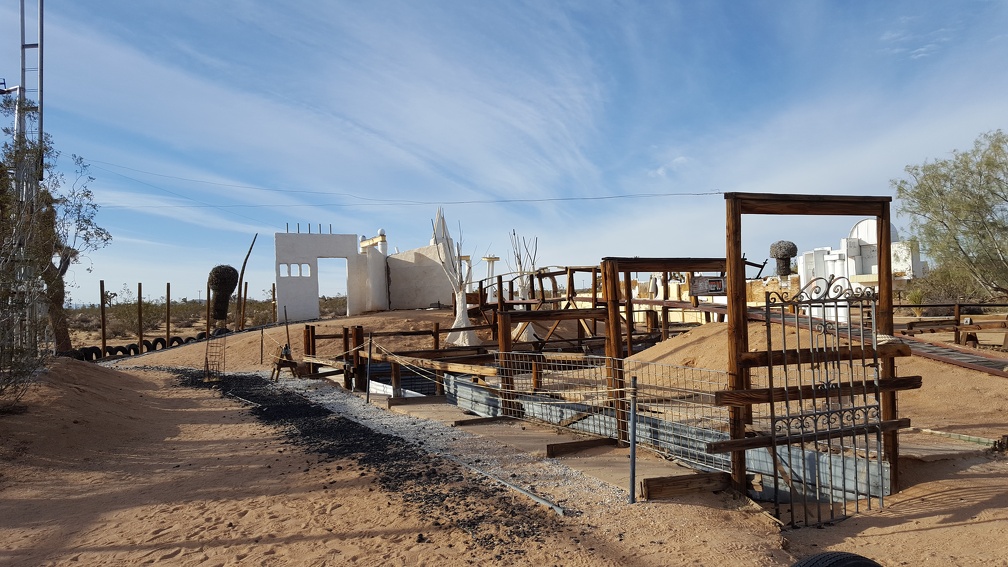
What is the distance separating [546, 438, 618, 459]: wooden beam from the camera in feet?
22.0

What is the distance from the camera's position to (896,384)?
5.37 metres

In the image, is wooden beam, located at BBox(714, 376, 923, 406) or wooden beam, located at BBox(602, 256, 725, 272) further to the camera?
wooden beam, located at BBox(602, 256, 725, 272)

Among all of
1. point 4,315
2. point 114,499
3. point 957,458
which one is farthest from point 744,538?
point 4,315

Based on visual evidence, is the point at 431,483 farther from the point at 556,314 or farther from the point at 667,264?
the point at 667,264

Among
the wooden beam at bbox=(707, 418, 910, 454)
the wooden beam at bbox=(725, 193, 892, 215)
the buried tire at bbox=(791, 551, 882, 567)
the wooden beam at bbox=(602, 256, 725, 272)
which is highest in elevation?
the wooden beam at bbox=(725, 193, 892, 215)

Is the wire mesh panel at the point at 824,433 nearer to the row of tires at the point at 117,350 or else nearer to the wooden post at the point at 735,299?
the wooden post at the point at 735,299

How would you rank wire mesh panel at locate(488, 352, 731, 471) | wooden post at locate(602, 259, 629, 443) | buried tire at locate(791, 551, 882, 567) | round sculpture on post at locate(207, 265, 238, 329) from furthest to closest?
round sculpture on post at locate(207, 265, 238, 329) → wooden post at locate(602, 259, 629, 443) → wire mesh panel at locate(488, 352, 731, 471) → buried tire at locate(791, 551, 882, 567)

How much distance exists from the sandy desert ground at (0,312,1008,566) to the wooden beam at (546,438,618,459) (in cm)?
19

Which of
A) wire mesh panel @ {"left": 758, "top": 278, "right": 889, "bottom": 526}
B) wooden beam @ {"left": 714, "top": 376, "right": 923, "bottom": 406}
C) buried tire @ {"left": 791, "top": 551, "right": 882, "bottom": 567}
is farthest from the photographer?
wooden beam @ {"left": 714, "top": 376, "right": 923, "bottom": 406}

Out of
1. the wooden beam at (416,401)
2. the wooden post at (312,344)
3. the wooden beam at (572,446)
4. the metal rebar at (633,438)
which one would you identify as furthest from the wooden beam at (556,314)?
the wooden post at (312,344)

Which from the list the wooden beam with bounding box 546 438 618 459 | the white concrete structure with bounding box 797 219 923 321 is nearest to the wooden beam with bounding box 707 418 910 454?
the wooden beam with bounding box 546 438 618 459

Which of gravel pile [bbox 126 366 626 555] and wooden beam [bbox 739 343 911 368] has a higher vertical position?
wooden beam [bbox 739 343 911 368]

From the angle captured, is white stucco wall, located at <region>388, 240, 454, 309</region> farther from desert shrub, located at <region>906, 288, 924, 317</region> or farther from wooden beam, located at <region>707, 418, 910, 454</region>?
wooden beam, located at <region>707, 418, 910, 454</region>

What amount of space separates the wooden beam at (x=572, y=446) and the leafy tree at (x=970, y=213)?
66.3 ft
